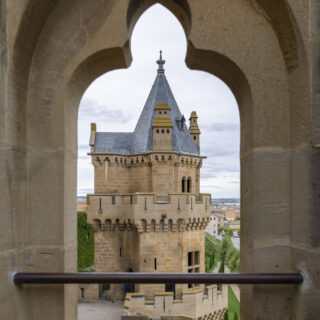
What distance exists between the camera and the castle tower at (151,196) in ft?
55.5

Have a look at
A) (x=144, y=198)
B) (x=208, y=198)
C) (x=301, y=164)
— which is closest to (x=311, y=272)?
(x=301, y=164)

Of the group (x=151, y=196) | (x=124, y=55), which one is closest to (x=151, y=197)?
(x=151, y=196)

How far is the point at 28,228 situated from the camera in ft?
5.40

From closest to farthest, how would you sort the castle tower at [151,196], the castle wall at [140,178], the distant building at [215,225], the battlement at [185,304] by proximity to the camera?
1. the battlement at [185,304]
2. the castle tower at [151,196]
3. the castle wall at [140,178]
4. the distant building at [215,225]

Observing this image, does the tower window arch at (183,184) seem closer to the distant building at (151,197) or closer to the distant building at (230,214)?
the distant building at (151,197)

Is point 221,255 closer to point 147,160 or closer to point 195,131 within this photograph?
point 195,131

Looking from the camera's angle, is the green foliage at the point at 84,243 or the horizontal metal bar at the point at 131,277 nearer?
the horizontal metal bar at the point at 131,277

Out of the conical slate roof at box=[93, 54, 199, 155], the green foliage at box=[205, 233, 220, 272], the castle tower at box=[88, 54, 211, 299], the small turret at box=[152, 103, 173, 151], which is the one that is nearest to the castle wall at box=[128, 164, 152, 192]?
the castle tower at box=[88, 54, 211, 299]

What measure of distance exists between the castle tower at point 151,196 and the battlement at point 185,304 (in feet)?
3.77

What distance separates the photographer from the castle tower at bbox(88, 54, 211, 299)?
55.5 feet

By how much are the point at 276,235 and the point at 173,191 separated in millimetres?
15980

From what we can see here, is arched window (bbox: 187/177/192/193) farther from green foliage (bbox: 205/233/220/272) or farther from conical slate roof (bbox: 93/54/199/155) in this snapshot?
green foliage (bbox: 205/233/220/272)

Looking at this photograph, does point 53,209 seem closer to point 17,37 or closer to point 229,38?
point 17,37

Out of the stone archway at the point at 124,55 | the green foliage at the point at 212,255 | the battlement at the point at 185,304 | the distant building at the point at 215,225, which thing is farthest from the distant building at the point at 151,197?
the distant building at the point at 215,225
